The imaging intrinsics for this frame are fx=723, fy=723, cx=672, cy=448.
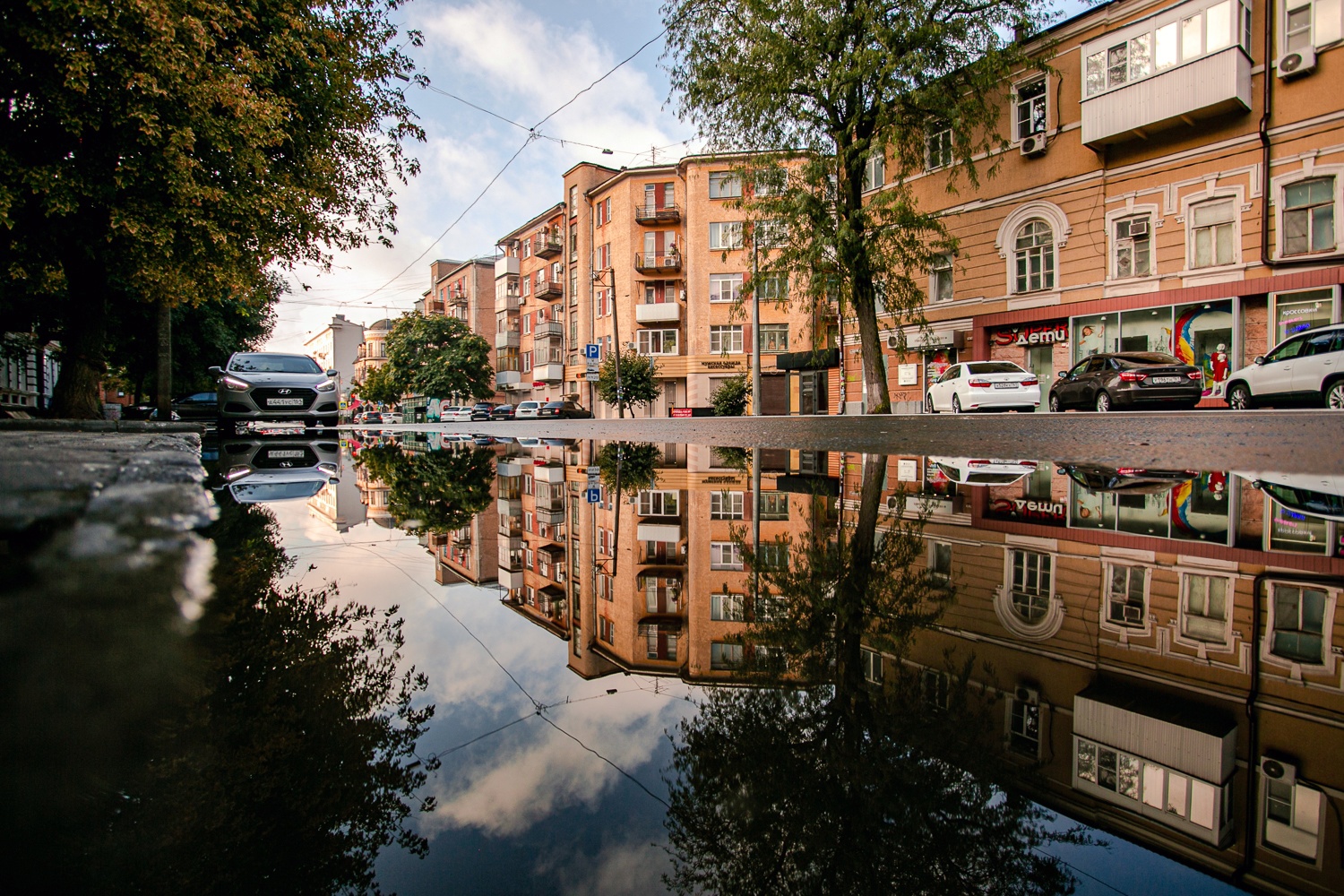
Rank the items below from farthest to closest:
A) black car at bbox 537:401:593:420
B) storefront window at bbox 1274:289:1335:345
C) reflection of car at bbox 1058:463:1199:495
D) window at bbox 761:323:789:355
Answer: black car at bbox 537:401:593:420 → window at bbox 761:323:789:355 → storefront window at bbox 1274:289:1335:345 → reflection of car at bbox 1058:463:1199:495

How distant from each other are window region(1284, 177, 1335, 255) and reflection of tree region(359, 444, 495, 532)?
20232 millimetres

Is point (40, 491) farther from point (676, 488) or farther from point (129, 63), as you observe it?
point (129, 63)

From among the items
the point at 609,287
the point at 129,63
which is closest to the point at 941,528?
the point at 129,63

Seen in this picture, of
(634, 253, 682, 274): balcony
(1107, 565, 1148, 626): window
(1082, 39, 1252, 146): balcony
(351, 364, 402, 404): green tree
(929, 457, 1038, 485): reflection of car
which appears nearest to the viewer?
(1107, 565, 1148, 626): window

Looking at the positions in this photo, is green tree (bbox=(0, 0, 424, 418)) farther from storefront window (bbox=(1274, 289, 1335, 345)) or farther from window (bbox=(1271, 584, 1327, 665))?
storefront window (bbox=(1274, 289, 1335, 345))

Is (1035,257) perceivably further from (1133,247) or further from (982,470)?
(982,470)

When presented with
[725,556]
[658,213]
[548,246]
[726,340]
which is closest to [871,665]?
[725,556]

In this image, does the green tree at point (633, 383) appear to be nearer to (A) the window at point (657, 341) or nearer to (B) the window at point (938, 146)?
(A) the window at point (657, 341)

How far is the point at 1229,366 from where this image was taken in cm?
1877

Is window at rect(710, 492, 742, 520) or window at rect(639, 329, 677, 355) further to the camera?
window at rect(639, 329, 677, 355)

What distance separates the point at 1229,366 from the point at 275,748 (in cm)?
2338

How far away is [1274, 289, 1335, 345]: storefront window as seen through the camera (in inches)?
682

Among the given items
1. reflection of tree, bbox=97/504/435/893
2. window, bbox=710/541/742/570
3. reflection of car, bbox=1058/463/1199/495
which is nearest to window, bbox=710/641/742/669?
reflection of tree, bbox=97/504/435/893

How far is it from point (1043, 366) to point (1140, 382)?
263 inches
